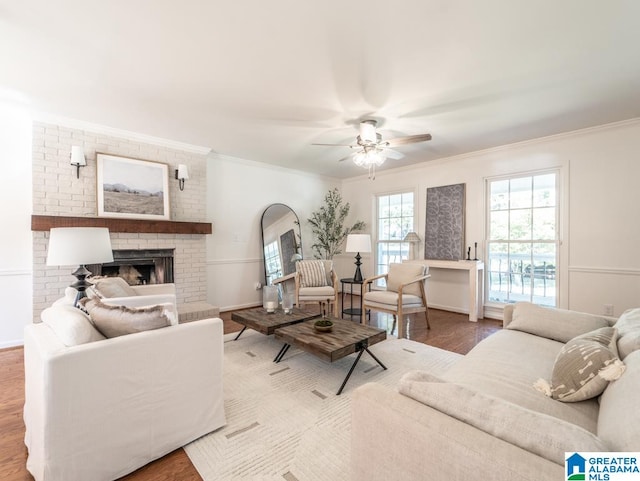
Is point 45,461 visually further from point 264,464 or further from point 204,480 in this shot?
point 264,464

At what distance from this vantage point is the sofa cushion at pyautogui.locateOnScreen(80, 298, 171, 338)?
1.59 metres

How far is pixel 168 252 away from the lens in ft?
13.5

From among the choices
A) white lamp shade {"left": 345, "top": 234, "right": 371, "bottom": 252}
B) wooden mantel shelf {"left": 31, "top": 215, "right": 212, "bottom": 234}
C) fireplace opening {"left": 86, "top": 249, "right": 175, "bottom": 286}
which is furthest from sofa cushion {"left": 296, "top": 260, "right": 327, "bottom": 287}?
fireplace opening {"left": 86, "top": 249, "right": 175, "bottom": 286}

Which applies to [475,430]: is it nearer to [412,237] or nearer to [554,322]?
[554,322]

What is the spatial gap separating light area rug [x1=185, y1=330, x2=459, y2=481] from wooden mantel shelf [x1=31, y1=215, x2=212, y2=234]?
182 cm

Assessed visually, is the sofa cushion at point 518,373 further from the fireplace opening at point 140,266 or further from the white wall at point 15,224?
the white wall at point 15,224

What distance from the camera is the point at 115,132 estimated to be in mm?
3641

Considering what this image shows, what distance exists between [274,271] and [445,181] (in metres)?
3.28

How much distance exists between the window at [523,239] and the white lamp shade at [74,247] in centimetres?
482

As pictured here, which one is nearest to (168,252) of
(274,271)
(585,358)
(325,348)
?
(274,271)

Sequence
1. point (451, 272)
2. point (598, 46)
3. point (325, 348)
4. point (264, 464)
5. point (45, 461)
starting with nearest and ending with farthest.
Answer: point (45, 461) → point (264, 464) → point (598, 46) → point (325, 348) → point (451, 272)

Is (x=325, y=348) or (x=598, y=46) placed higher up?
(x=598, y=46)

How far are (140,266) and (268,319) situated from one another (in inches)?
83.7

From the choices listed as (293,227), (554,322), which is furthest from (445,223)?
(554,322)
